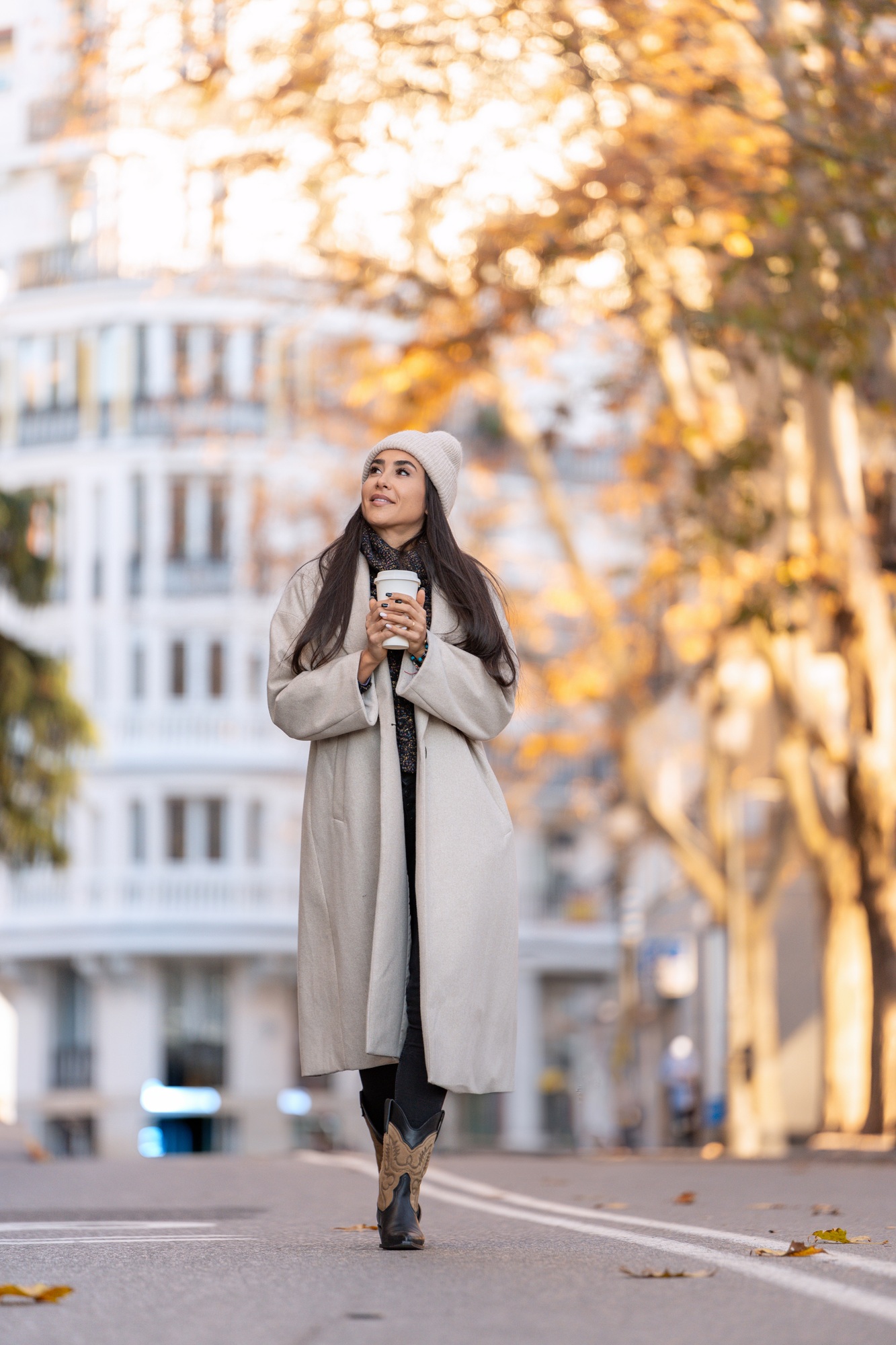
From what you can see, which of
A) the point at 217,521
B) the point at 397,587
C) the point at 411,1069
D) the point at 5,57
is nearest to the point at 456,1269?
the point at 411,1069

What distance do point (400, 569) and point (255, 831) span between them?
47856 millimetres

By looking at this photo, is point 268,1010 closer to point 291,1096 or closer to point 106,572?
point 291,1096

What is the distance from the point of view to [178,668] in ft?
179

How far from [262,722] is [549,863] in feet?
31.4

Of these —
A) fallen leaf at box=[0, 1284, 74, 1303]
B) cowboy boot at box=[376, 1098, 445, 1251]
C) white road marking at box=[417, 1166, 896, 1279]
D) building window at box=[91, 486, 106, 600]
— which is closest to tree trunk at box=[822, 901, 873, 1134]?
white road marking at box=[417, 1166, 896, 1279]

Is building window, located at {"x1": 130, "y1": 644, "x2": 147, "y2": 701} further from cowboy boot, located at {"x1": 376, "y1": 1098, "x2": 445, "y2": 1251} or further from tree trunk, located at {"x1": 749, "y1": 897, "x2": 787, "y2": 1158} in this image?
cowboy boot, located at {"x1": 376, "y1": 1098, "x2": 445, "y2": 1251}

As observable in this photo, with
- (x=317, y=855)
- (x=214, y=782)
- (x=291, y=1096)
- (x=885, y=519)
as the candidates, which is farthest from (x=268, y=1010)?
(x=317, y=855)

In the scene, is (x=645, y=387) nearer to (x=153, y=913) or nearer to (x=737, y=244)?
(x=737, y=244)

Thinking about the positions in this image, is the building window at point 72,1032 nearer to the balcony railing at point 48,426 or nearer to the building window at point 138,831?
the building window at point 138,831

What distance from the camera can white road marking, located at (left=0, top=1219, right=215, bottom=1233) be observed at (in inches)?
A: 303

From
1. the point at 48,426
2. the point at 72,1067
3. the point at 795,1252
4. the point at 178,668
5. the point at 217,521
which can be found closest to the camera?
the point at 795,1252

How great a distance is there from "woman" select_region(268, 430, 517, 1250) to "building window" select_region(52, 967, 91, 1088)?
4759cm

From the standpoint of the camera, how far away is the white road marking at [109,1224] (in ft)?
25.3

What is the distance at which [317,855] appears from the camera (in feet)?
21.2
